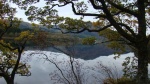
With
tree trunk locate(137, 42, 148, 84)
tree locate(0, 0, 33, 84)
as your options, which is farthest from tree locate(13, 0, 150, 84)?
tree locate(0, 0, 33, 84)

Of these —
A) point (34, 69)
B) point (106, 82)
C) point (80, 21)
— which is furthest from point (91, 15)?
point (34, 69)

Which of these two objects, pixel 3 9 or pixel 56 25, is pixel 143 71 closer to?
pixel 56 25

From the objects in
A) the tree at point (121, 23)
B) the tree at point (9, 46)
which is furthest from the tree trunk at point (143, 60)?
the tree at point (9, 46)

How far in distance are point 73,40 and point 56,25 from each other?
5662mm

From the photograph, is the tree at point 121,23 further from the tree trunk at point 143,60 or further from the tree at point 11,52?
the tree at point 11,52

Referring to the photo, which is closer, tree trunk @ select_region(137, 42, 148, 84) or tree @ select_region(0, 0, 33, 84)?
tree trunk @ select_region(137, 42, 148, 84)

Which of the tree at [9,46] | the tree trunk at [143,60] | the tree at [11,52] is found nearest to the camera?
the tree trunk at [143,60]

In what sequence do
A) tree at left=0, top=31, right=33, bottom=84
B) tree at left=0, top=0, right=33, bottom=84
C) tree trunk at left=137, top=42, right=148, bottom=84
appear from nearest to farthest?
tree trunk at left=137, top=42, right=148, bottom=84, tree at left=0, top=0, right=33, bottom=84, tree at left=0, top=31, right=33, bottom=84

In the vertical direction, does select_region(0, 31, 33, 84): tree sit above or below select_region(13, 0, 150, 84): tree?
below

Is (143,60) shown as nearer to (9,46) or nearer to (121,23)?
(121,23)

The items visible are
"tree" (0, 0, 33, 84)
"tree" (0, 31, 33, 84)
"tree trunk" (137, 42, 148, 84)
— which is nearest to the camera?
"tree trunk" (137, 42, 148, 84)

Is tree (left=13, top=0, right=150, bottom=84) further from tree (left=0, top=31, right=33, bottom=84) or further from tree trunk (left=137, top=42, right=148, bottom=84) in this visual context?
tree (left=0, top=31, right=33, bottom=84)

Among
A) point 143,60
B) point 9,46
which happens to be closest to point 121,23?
point 143,60

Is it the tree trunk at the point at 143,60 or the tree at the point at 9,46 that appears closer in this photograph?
the tree trunk at the point at 143,60
